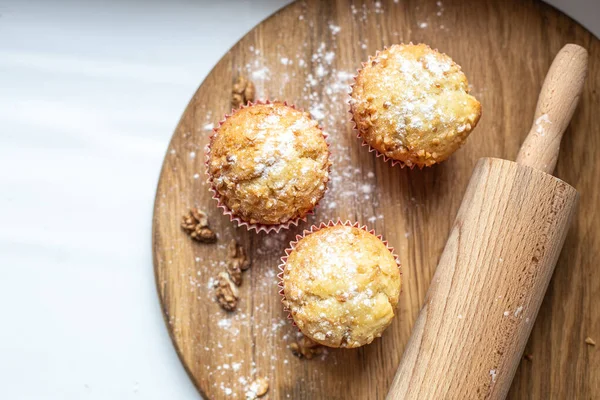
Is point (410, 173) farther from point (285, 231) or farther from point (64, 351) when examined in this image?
point (64, 351)

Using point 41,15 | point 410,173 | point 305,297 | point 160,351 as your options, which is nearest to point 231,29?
point 41,15

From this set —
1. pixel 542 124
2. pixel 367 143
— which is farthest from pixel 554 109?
pixel 367 143

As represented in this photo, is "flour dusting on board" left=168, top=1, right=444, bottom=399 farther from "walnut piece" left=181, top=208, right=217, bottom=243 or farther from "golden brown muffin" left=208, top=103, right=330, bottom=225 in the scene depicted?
"golden brown muffin" left=208, top=103, right=330, bottom=225

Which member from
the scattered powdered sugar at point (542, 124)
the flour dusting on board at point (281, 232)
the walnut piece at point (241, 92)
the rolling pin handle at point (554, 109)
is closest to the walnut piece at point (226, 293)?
the flour dusting on board at point (281, 232)

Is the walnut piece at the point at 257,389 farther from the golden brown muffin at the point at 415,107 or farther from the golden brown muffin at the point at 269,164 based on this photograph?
the golden brown muffin at the point at 415,107

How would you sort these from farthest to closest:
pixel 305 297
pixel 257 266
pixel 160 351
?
pixel 160 351
pixel 257 266
pixel 305 297

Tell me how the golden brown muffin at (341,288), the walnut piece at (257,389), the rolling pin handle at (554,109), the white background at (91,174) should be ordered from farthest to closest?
1. the white background at (91,174)
2. the walnut piece at (257,389)
3. the rolling pin handle at (554,109)
4. the golden brown muffin at (341,288)
